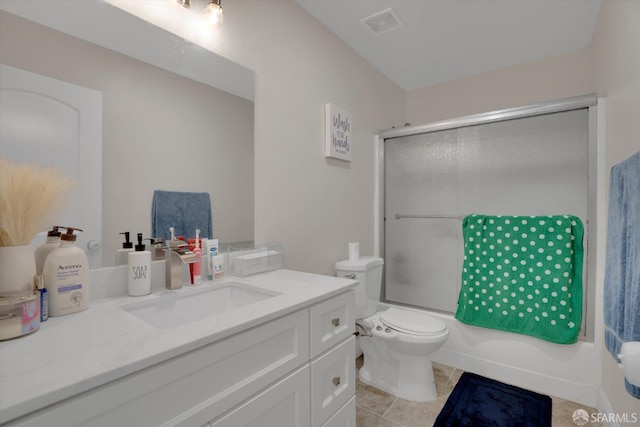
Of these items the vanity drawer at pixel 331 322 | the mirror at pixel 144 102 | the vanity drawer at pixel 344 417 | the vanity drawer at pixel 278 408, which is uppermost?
the mirror at pixel 144 102

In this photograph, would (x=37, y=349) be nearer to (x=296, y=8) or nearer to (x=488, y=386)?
(x=296, y=8)

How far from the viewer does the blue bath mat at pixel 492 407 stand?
1596 mm

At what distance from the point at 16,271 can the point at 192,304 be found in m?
0.50

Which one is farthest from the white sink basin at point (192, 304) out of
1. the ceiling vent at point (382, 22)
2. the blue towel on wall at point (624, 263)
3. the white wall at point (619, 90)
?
the ceiling vent at point (382, 22)

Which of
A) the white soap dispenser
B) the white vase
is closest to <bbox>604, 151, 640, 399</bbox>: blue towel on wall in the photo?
the white soap dispenser

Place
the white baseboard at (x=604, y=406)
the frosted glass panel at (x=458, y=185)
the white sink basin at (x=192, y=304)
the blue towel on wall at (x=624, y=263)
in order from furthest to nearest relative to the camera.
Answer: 1. the frosted glass panel at (x=458, y=185)
2. the white baseboard at (x=604, y=406)
3. the white sink basin at (x=192, y=304)
4. the blue towel on wall at (x=624, y=263)

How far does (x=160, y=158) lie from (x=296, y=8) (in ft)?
4.28

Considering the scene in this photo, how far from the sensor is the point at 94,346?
66cm

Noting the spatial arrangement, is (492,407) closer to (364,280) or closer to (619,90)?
(364,280)

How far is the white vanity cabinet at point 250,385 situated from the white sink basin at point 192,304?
0.76ft

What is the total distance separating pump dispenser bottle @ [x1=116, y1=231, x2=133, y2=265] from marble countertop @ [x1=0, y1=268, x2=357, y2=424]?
0.22 ft

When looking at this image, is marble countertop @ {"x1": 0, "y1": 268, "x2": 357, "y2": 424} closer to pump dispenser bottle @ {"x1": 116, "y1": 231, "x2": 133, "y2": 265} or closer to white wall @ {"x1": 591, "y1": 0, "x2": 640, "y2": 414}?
pump dispenser bottle @ {"x1": 116, "y1": 231, "x2": 133, "y2": 265}

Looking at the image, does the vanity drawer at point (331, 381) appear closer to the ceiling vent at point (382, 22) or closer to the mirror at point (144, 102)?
the mirror at point (144, 102)

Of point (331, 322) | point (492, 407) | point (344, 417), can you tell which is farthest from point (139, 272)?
point (492, 407)
